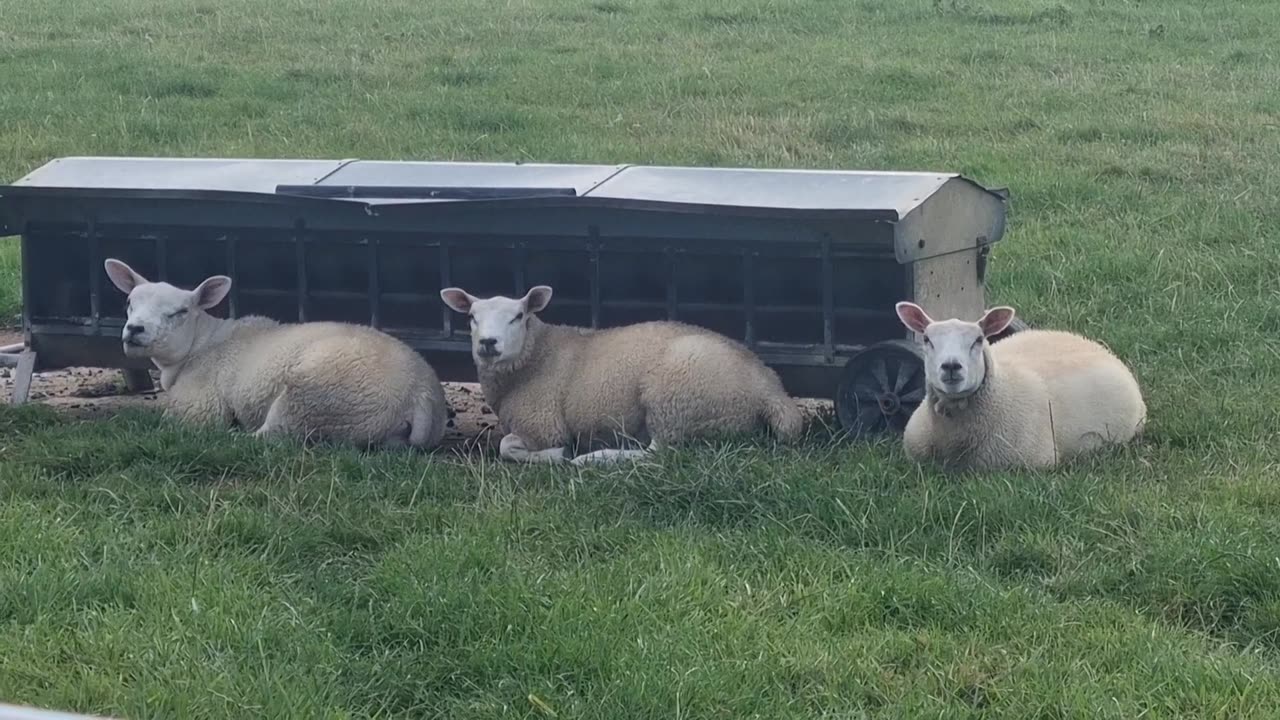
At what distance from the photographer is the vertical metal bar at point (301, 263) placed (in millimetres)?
7660

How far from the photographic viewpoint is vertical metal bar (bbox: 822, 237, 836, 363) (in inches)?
271

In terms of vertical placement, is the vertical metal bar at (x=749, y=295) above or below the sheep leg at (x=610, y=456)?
above

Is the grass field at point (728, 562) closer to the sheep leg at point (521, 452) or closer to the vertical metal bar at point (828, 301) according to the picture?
the sheep leg at point (521, 452)

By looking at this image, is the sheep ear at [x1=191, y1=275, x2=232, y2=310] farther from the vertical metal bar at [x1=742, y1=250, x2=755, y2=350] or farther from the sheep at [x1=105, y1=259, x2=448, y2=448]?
the vertical metal bar at [x1=742, y1=250, x2=755, y2=350]

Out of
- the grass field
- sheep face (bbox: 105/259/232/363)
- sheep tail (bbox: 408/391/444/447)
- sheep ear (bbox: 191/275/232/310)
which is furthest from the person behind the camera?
sheep ear (bbox: 191/275/232/310)

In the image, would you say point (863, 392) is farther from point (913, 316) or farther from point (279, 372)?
point (279, 372)

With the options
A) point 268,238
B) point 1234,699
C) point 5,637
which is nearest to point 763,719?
point 1234,699

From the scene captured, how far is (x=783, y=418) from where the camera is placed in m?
6.76

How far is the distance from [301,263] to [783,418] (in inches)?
99.0

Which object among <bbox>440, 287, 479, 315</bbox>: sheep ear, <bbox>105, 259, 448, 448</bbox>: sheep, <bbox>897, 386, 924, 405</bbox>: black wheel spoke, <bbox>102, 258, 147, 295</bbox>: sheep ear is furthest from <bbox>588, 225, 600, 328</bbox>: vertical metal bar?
<bbox>102, 258, 147, 295</bbox>: sheep ear

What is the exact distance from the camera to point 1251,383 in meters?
7.37

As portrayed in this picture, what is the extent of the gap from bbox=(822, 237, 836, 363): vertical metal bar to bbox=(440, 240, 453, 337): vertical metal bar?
1.78 metres

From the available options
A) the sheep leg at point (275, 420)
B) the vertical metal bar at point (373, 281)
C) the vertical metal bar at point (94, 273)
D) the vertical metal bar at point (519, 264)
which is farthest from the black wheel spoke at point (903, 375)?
the vertical metal bar at point (94, 273)

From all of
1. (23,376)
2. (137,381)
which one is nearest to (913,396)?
(137,381)
